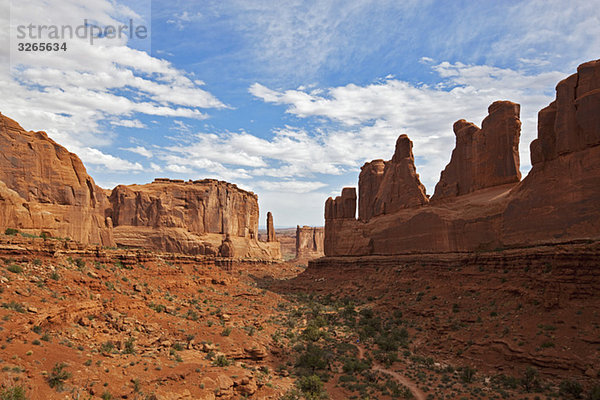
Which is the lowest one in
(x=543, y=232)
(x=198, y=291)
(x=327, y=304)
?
(x=327, y=304)

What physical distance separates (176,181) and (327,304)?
130ft

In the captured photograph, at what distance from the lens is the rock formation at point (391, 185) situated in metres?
44.0

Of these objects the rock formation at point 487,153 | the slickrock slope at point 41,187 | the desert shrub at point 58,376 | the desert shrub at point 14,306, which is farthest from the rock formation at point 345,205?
the desert shrub at point 58,376

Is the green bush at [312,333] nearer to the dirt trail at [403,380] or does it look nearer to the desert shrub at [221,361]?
the dirt trail at [403,380]

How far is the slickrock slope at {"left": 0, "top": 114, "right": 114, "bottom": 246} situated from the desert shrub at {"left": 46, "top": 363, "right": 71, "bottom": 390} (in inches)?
568

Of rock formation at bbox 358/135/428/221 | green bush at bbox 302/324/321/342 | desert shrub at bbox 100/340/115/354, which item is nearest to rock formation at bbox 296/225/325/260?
rock formation at bbox 358/135/428/221

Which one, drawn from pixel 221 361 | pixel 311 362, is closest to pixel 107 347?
pixel 221 361

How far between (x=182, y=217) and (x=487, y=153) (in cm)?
4797

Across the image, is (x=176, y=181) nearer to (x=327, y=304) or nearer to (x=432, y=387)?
(x=327, y=304)

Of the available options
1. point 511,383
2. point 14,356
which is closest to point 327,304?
point 511,383

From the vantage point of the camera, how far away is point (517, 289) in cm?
2336

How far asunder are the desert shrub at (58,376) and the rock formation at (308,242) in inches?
4853

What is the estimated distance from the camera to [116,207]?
5816cm

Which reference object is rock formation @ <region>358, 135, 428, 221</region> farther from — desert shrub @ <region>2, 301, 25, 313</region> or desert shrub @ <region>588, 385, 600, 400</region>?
desert shrub @ <region>2, 301, 25, 313</region>
